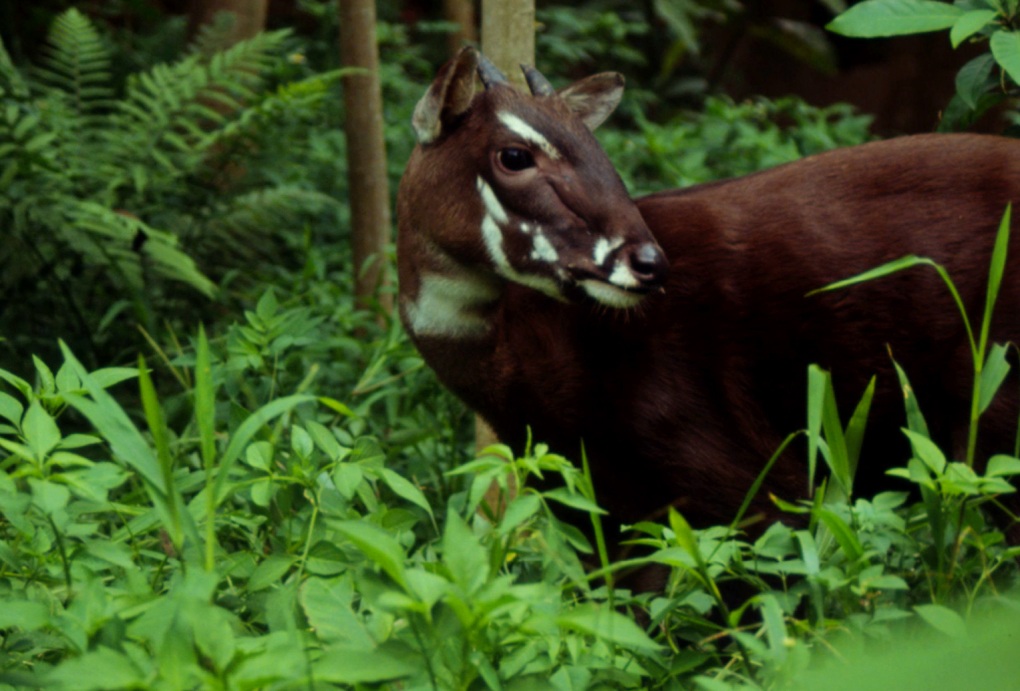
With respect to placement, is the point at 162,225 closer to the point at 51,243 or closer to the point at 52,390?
the point at 51,243

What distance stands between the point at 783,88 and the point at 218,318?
308 inches

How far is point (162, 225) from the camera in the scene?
565cm

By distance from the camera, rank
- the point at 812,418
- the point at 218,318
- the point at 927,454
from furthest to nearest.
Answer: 1. the point at 218,318
2. the point at 812,418
3. the point at 927,454

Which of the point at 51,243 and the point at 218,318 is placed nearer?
the point at 51,243

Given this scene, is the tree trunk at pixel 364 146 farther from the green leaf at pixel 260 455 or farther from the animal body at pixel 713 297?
the green leaf at pixel 260 455

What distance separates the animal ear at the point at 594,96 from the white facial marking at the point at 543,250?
24.4 inches

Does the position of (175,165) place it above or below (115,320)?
above

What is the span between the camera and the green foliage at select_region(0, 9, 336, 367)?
16.5 feet

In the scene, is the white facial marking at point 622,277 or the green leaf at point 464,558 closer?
the green leaf at point 464,558

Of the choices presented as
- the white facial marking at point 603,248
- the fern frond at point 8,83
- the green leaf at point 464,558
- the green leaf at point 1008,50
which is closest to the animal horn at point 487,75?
the white facial marking at point 603,248

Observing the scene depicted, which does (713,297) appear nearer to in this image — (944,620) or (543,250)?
(543,250)

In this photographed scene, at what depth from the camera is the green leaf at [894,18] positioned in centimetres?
312

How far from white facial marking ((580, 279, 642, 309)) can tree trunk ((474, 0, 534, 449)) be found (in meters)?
0.88

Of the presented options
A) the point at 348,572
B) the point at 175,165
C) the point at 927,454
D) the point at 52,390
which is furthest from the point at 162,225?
the point at 927,454
